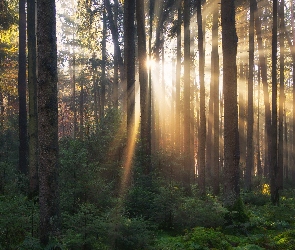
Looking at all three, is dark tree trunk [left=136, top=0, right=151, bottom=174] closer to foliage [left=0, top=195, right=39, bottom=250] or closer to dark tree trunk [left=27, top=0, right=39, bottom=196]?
dark tree trunk [left=27, top=0, right=39, bottom=196]

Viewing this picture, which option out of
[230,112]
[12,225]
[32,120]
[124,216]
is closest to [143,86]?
[32,120]

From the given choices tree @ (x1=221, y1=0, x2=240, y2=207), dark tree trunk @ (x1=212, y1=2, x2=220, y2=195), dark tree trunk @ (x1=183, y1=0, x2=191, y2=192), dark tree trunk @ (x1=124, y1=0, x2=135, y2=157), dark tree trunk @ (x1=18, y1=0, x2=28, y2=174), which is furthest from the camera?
dark tree trunk @ (x1=212, y1=2, x2=220, y2=195)

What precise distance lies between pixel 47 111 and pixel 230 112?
6.37 m

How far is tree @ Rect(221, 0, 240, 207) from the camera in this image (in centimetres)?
1102

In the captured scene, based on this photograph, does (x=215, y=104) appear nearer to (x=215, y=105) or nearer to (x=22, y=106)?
(x=215, y=105)

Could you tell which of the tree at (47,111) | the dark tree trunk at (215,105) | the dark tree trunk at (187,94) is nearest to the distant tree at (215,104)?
the dark tree trunk at (215,105)

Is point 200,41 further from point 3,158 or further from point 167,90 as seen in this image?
point 167,90

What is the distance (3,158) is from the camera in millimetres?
18938

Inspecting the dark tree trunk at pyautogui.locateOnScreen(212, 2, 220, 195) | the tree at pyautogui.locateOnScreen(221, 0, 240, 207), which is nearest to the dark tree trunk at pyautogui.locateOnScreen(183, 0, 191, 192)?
the dark tree trunk at pyautogui.locateOnScreen(212, 2, 220, 195)

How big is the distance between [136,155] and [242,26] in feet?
59.2

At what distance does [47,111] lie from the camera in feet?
24.2

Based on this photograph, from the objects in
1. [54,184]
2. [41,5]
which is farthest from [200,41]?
[54,184]

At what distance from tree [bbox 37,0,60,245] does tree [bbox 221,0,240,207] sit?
6005mm

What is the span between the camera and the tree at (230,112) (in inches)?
434
